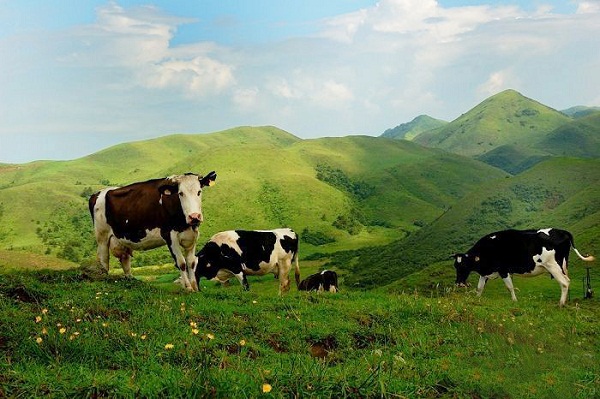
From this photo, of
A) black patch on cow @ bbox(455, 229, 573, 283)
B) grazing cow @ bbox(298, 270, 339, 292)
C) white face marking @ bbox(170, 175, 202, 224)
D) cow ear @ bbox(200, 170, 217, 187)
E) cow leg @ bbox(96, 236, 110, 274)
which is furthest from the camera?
grazing cow @ bbox(298, 270, 339, 292)

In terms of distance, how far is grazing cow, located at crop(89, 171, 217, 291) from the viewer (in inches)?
621

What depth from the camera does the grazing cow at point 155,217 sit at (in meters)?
15.8

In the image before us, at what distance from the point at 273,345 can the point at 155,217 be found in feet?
23.9

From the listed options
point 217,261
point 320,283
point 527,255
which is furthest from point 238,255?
point 527,255

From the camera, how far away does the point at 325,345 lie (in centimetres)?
1127

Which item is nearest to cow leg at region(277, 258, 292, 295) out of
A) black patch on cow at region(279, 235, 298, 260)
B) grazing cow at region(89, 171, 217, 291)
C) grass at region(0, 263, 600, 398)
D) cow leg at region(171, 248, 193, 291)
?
black patch on cow at region(279, 235, 298, 260)

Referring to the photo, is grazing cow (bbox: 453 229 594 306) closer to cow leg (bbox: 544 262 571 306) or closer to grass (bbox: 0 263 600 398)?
cow leg (bbox: 544 262 571 306)

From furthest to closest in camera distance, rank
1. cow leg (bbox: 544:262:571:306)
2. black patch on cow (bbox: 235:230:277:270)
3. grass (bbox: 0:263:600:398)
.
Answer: black patch on cow (bbox: 235:230:277:270) < cow leg (bbox: 544:262:571:306) < grass (bbox: 0:263:600:398)

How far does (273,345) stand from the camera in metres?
10.7

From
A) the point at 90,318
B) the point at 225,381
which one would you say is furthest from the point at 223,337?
the point at 225,381

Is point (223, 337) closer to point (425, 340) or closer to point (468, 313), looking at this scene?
point (425, 340)

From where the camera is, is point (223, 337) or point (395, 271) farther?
point (395, 271)

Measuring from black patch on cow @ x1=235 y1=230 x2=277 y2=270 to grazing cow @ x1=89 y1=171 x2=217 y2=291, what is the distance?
6.10m

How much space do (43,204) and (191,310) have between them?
202242mm
